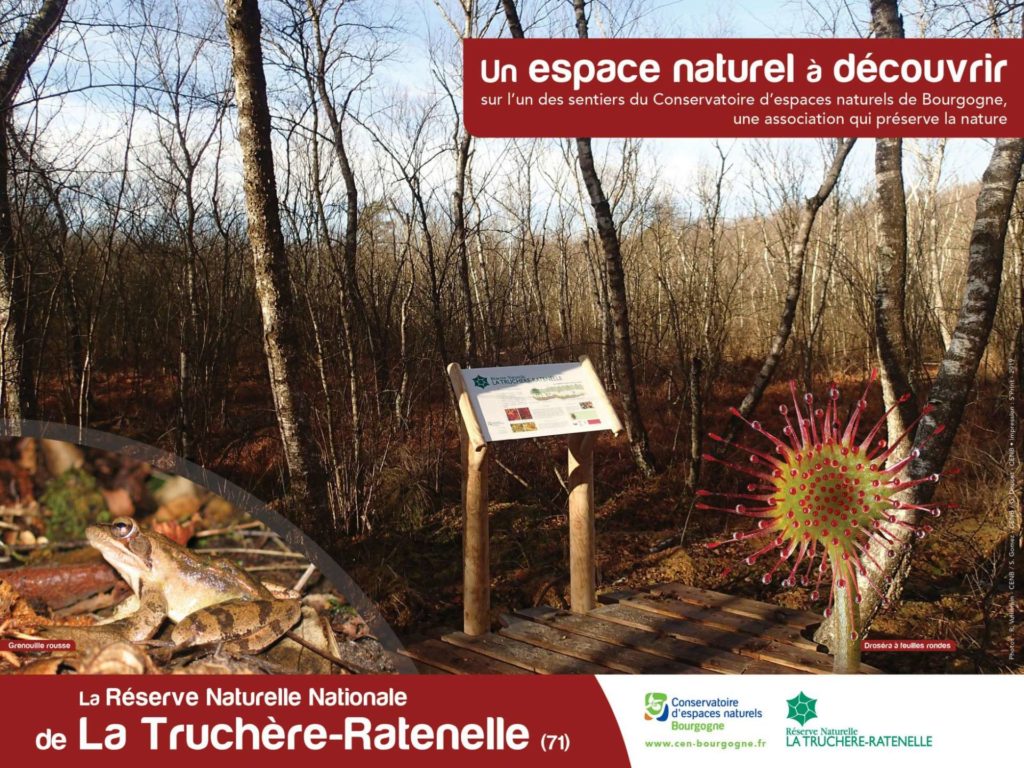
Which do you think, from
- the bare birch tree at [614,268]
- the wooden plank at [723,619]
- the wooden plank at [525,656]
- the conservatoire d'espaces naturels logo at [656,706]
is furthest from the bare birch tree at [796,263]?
the conservatoire d'espaces naturels logo at [656,706]

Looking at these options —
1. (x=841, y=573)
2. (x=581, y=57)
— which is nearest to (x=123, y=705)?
(x=841, y=573)

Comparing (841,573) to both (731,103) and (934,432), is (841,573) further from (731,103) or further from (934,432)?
(731,103)

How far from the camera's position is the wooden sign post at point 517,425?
356 centimetres

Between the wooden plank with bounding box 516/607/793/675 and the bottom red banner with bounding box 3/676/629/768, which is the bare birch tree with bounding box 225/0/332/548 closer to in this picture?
the wooden plank with bounding box 516/607/793/675

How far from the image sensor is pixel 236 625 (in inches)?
64.1

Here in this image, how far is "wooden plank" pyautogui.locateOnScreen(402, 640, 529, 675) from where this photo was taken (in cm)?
336

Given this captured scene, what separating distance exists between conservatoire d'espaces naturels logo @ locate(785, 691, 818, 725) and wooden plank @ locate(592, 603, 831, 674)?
2.16 ft

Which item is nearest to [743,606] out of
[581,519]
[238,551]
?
[581,519]

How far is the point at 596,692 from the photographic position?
266 centimetres

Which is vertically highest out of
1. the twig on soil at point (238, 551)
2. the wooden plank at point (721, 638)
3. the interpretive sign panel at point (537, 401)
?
the interpretive sign panel at point (537, 401)

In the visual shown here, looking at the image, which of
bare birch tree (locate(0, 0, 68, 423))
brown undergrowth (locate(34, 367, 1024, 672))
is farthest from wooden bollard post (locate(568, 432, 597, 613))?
bare birch tree (locate(0, 0, 68, 423))

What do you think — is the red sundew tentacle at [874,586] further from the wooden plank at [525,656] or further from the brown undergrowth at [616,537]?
the wooden plank at [525,656]

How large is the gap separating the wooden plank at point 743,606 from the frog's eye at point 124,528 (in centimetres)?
302

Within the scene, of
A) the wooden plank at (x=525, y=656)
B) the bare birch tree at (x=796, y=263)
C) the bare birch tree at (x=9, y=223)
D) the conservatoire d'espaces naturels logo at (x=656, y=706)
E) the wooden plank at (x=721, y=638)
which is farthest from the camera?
the bare birch tree at (x=796, y=263)
